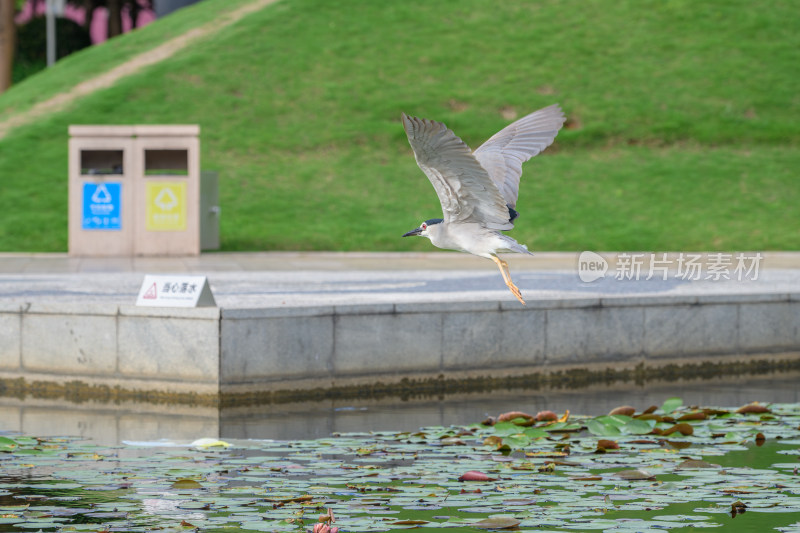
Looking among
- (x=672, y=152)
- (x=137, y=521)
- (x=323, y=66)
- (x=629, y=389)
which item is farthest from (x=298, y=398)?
(x=323, y=66)

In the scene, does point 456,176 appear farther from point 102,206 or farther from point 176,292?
point 102,206

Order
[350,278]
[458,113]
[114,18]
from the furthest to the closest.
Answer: [114,18], [458,113], [350,278]

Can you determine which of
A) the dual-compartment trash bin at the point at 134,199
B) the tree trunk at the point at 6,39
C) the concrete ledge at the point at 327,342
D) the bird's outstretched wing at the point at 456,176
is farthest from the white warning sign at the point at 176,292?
the tree trunk at the point at 6,39

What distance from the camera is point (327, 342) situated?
1119 centimetres

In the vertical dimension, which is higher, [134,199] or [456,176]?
[134,199]

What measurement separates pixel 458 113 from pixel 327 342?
21.1 metres

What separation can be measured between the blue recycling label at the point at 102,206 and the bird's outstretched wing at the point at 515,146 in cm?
1557

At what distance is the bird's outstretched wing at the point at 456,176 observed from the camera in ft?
21.5

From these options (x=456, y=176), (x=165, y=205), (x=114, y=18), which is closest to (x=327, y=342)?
(x=456, y=176)

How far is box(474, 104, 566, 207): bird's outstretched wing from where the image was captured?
8.18m

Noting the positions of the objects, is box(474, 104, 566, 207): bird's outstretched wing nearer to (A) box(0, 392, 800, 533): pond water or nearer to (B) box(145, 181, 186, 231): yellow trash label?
(A) box(0, 392, 800, 533): pond water
